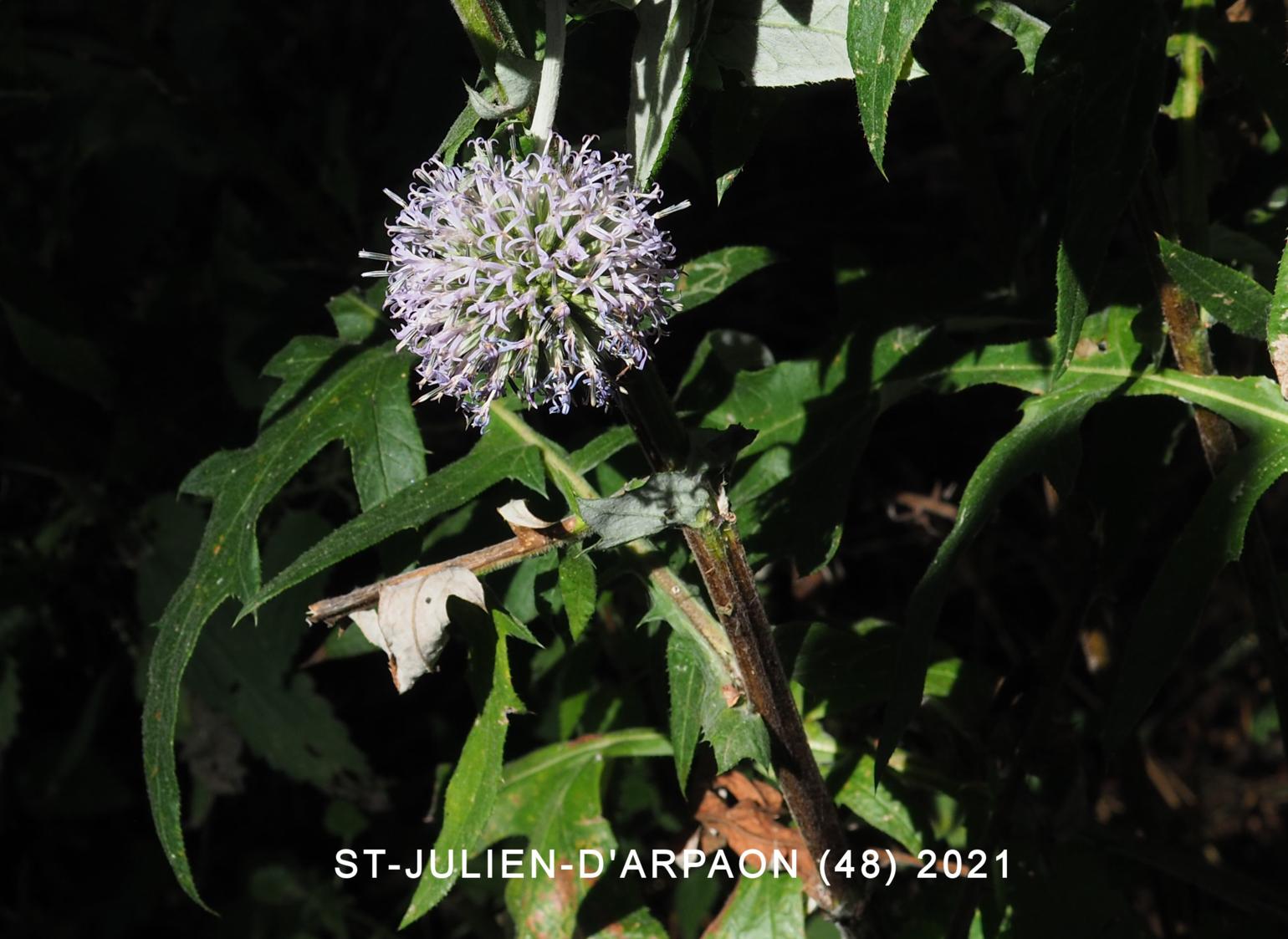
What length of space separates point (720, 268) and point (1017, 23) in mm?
549

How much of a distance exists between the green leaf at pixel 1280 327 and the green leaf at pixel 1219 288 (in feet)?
0.70

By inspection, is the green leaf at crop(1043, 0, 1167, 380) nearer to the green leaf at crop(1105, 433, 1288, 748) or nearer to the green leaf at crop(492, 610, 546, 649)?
the green leaf at crop(1105, 433, 1288, 748)

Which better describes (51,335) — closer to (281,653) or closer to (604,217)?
(281,653)

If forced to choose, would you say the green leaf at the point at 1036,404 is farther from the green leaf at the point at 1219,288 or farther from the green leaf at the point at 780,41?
the green leaf at the point at 780,41

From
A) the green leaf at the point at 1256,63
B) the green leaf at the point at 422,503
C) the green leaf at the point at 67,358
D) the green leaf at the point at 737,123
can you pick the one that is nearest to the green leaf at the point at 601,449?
the green leaf at the point at 422,503

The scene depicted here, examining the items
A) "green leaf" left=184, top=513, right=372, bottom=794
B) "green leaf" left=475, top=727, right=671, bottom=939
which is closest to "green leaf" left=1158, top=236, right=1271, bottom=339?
"green leaf" left=475, top=727, right=671, bottom=939

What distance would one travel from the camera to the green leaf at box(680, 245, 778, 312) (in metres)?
1.66

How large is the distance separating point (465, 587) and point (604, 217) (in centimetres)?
41

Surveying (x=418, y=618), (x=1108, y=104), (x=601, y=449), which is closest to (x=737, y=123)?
(x=1108, y=104)

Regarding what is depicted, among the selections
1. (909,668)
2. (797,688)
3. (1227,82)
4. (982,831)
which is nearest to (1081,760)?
(982,831)

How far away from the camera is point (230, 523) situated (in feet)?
5.05

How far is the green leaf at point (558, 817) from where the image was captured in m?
1.81

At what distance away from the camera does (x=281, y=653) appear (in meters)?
2.30

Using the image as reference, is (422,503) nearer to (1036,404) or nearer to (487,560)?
(487,560)
